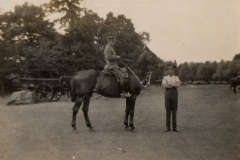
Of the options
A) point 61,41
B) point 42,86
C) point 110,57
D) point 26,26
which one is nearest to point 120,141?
point 110,57

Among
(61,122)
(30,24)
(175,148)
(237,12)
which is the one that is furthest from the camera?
(30,24)

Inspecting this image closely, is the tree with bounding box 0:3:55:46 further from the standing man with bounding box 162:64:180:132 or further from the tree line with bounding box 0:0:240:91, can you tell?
the standing man with bounding box 162:64:180:132

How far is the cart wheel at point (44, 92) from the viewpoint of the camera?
1977 cm

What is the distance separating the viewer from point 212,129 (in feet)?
30.6

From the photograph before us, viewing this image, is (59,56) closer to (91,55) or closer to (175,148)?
(91,55)

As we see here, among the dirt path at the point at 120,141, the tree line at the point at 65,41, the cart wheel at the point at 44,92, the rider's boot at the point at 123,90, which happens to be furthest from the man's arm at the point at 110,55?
the cart wheel at the point at 44,92

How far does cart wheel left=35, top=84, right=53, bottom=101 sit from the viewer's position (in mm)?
19770

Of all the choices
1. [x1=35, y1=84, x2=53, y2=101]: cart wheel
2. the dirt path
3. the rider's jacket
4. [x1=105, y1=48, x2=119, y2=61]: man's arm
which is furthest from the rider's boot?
[x1=35, y1=84, x2=53, y2=101]: cart wheel

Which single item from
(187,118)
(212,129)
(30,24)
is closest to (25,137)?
(212,129)

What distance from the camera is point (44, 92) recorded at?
19844mm

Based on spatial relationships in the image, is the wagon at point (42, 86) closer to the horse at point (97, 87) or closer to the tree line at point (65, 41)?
the tree line at point (65, 41)

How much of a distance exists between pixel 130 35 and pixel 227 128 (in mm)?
17273

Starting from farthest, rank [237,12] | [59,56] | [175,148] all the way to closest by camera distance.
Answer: [59,56], [237,12], [175,148]

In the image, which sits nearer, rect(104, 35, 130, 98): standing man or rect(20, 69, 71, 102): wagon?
rect(104, 35, 130, 98): standing man
